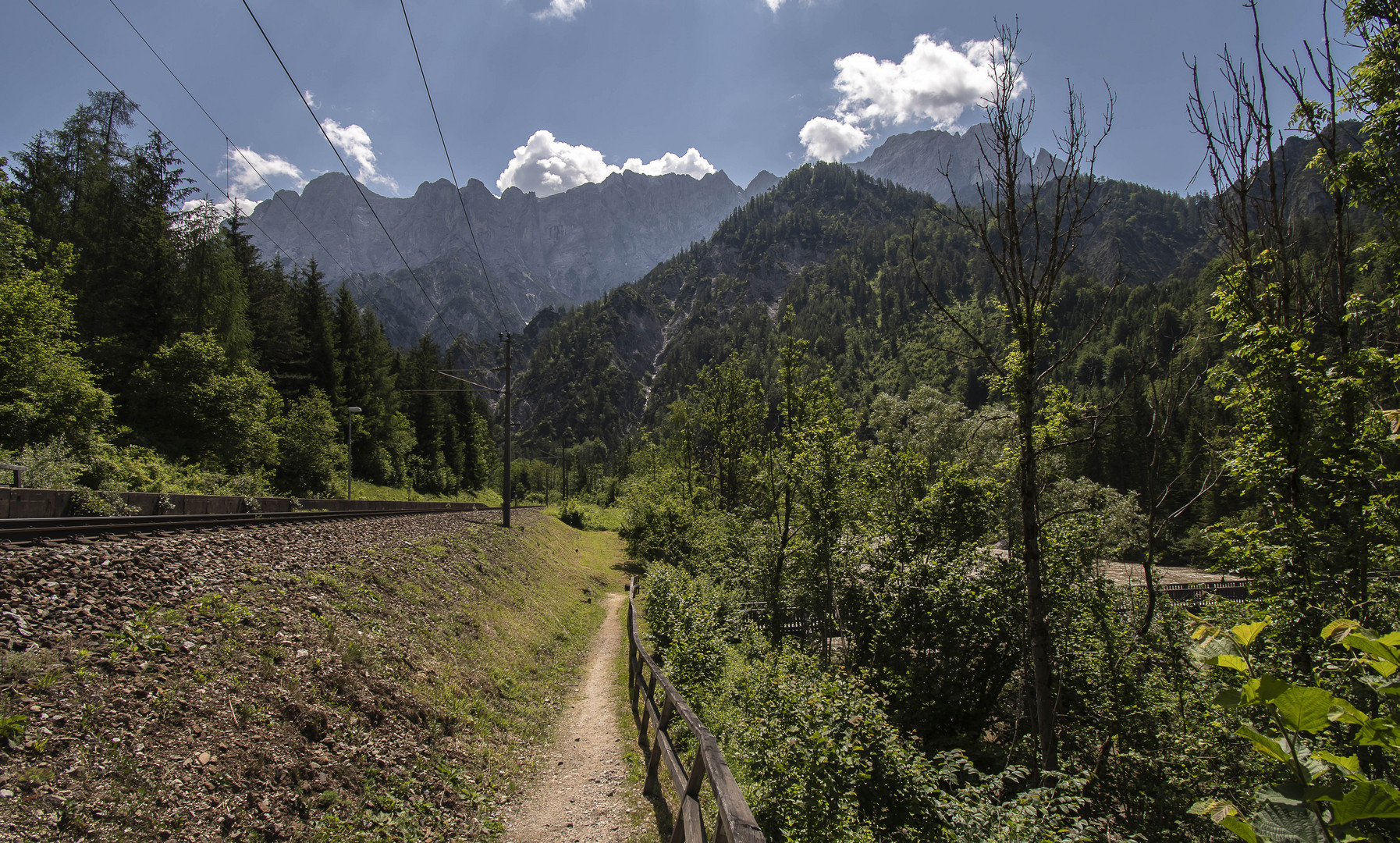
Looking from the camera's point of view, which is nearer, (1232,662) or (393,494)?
(1232,662)

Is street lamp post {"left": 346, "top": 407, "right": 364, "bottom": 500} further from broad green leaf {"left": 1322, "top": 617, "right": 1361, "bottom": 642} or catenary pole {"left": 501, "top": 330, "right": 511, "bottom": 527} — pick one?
broad green leaf {"left": 1322, "top": 617, "right": 1361, "bottom": 642}

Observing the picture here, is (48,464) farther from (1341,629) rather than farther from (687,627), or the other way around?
(1341,629)

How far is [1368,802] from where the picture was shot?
109 centimetres

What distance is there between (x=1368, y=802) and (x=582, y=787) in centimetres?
944

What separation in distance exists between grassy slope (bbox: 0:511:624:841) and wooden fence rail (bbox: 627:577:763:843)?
2056 mm

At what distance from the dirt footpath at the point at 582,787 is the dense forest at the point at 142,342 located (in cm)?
1178

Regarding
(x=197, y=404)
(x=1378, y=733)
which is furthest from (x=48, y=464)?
(x=1378, y=733)

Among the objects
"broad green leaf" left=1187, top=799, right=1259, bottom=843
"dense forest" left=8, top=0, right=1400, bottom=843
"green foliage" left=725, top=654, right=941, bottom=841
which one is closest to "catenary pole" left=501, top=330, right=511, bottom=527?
"dense forest" left=8, top=0, right=1400, bottom=843

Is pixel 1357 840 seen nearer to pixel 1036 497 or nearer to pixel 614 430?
pixel 1036 497

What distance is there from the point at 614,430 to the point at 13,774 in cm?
18553

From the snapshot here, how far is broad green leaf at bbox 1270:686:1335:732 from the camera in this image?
1.10m

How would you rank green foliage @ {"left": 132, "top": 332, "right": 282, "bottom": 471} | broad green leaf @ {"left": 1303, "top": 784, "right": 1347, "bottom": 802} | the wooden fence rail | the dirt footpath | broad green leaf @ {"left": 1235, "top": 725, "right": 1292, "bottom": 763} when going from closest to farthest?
broad green leaf @ {"left": 1235, "top": 725, "right": 1292, "bottom": 763}
broad green leaf @ {"left": 1303, "top": 784, "right": 1347, "bottom": 802}
the wooden fence rail
the dirt footpath
green foliage @ {"left": 132, "top": 332, "right": 282, "bottom": 471}

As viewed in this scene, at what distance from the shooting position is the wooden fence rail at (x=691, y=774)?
430 centimetres

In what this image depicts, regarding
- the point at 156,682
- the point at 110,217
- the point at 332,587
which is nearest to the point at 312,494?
the point at 110,217
